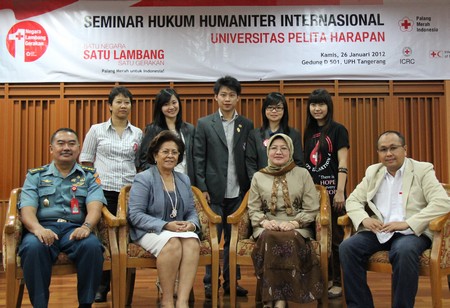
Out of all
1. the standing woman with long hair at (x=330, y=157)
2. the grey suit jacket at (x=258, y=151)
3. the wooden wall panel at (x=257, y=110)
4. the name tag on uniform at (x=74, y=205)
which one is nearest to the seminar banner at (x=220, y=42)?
the wooden wall panel at (x=257, y=110)

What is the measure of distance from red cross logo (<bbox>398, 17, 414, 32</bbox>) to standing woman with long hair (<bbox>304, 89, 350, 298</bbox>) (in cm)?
198

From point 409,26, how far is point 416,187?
2661 millimetres

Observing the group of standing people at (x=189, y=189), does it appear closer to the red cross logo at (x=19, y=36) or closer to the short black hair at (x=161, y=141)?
the short black hair at (x=161, y=141)

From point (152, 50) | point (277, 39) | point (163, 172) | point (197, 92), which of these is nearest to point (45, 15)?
point (152, 50)

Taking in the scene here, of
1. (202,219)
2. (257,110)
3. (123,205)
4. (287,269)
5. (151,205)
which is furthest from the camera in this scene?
(257,110)

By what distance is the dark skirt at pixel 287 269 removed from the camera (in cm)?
291

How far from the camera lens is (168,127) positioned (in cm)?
351


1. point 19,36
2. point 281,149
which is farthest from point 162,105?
point 19,36

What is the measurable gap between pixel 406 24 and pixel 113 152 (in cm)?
337

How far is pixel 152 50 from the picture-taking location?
5.04 metres

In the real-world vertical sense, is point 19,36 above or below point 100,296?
above

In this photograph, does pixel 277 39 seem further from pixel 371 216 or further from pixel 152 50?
pixel 371 216

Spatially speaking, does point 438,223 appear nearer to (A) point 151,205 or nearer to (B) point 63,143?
(A) point 151,205

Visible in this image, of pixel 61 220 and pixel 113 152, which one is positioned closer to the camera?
pixel 61 220
